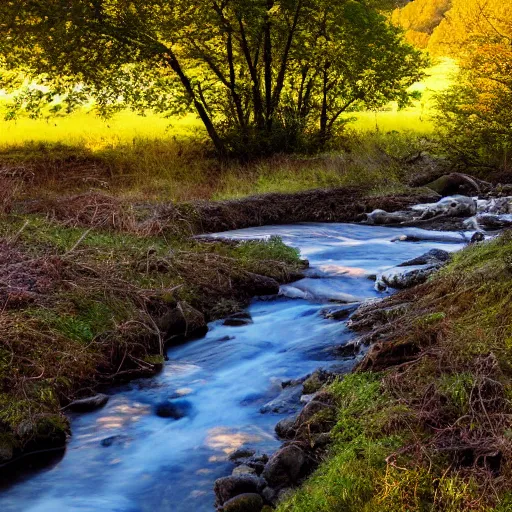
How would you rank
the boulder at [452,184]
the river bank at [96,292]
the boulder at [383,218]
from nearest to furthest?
the river bank at [96,292] < the boulder at [383,218] < the boulder at [452,184]

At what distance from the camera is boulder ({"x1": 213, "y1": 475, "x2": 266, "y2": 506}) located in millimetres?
4516

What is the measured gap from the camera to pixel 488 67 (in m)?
18.7

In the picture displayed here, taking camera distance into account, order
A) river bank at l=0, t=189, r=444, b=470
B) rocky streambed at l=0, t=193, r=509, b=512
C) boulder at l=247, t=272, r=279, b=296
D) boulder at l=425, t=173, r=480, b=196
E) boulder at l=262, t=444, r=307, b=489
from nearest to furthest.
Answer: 1. boulder at l=262, t=444, r=307, b=489
2. rocky streambed at l=0, t=193, r=509, b=512
3. river bank at l=0, t=189, r=444, b=470
4. boulder at l=247, t=272, r=279, b=296
5. boulder at l=425, t=173, r=480, b=196

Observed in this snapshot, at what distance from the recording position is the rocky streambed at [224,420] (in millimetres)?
4887

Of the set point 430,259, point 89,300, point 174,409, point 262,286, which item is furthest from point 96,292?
point 430,259

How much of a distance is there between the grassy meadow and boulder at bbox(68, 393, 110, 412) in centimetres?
778

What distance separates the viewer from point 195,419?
20.4 feet

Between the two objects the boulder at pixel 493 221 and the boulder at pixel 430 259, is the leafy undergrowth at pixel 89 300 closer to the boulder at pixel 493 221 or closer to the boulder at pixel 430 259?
the boulder at pixel 430 259

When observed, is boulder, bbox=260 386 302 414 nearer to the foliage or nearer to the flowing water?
the flowing water

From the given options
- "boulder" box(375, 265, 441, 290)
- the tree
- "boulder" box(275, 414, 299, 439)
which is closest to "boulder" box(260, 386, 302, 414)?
"boulder" box(275, 414, 299, 439)

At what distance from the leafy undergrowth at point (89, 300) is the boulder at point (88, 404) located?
0.10 m

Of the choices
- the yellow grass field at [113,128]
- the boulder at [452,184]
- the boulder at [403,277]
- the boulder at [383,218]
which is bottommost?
the boulder at [403,277]

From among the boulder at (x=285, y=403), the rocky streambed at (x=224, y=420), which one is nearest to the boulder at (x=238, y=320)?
the rocky streambed at (x=224, y=420)

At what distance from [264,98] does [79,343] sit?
16838 millimetres
